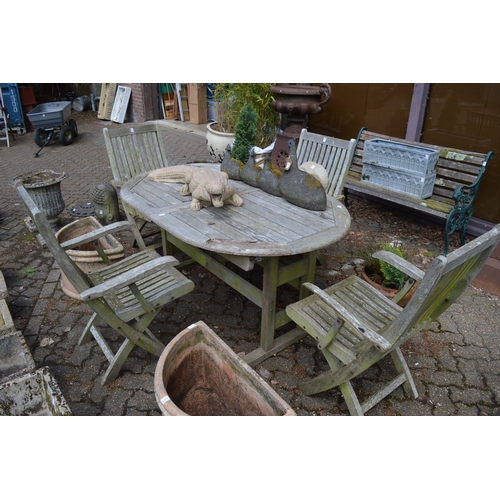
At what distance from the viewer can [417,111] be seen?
498 centimetres

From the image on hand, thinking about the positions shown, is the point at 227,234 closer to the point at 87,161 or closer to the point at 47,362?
the point at 47,362

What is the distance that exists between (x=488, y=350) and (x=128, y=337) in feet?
8.41

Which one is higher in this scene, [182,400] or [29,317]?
[182,400]

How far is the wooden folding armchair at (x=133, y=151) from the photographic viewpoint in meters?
4.07

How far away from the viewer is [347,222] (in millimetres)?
2861

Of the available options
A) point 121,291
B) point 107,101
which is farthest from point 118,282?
point 107,101

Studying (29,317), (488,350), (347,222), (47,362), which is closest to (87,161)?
(29,317)

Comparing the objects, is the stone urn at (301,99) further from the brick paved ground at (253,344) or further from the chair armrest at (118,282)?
the chair armrest at (118,282)

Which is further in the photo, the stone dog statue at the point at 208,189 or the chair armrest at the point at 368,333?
the stone dog statue at the point at 208,189

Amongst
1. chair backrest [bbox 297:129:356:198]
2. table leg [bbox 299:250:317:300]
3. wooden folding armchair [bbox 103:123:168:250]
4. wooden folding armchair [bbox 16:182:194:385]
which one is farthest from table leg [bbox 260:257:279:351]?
wooden folding armchair [bbox 103:123:168:250]

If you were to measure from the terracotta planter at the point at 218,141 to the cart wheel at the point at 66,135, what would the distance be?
356 cm

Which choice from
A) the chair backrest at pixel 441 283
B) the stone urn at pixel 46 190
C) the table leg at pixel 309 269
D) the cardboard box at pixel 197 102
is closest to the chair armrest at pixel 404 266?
the chair backrest at pixel 441 283

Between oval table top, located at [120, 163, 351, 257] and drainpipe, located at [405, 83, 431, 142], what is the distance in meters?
2.50

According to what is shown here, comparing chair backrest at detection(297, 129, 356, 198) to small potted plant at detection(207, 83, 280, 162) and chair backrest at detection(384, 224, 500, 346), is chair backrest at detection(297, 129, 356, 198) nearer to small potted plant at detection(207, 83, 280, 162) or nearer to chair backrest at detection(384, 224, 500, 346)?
chair backrest at detection(384, 224, 500, 346)
